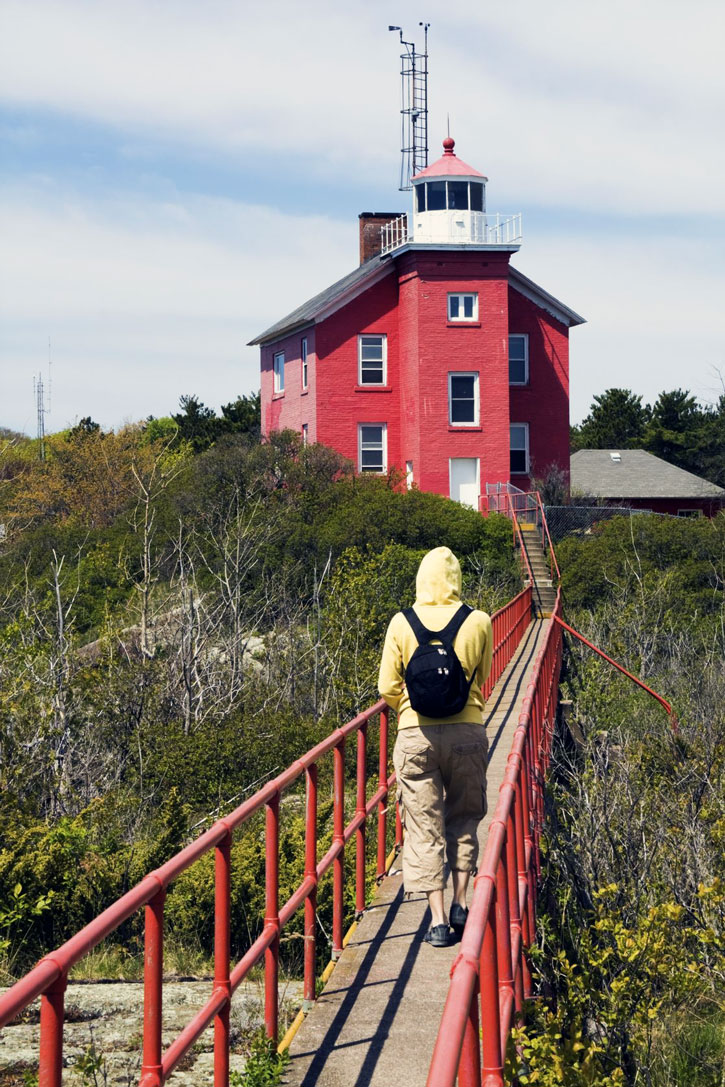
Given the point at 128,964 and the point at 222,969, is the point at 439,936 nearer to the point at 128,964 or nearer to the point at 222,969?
the point at 222,969

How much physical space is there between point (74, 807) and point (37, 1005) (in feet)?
27.8

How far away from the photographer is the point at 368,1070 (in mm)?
4742

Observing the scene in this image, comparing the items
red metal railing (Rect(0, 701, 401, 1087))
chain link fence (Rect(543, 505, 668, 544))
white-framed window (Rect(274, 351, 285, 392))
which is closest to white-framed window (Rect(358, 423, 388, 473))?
white-framed window (Rect(274, 351, 285, 392))

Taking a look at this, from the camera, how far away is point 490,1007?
3410 millimetres

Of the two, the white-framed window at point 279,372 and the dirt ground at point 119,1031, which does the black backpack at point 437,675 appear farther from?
the white-framed window at point 279,372

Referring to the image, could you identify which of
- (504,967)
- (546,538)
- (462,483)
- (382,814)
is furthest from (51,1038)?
(462,483)

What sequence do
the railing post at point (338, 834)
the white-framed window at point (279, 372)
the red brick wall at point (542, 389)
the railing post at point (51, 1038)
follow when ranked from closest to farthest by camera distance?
1. the railing post at point (51, 1038)
2. the railing post at point (338, 834)
3. the red brick wall at point (542, 389)
4. the white-framed window at point (279, 372)

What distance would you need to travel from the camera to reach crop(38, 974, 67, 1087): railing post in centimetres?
264

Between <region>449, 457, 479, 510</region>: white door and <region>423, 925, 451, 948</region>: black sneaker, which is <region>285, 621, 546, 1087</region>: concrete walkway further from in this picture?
<region>449, 457, 479, 510</region>: white door

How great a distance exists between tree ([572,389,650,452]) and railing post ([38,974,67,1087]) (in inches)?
2635

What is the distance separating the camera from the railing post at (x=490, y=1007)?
10.8 ft

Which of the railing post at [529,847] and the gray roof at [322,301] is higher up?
the gray roof at [322,301]

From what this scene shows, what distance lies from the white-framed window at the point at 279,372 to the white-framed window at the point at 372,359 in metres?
4.93

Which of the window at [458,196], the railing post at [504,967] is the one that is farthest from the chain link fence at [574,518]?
the railing post at [504,967]
